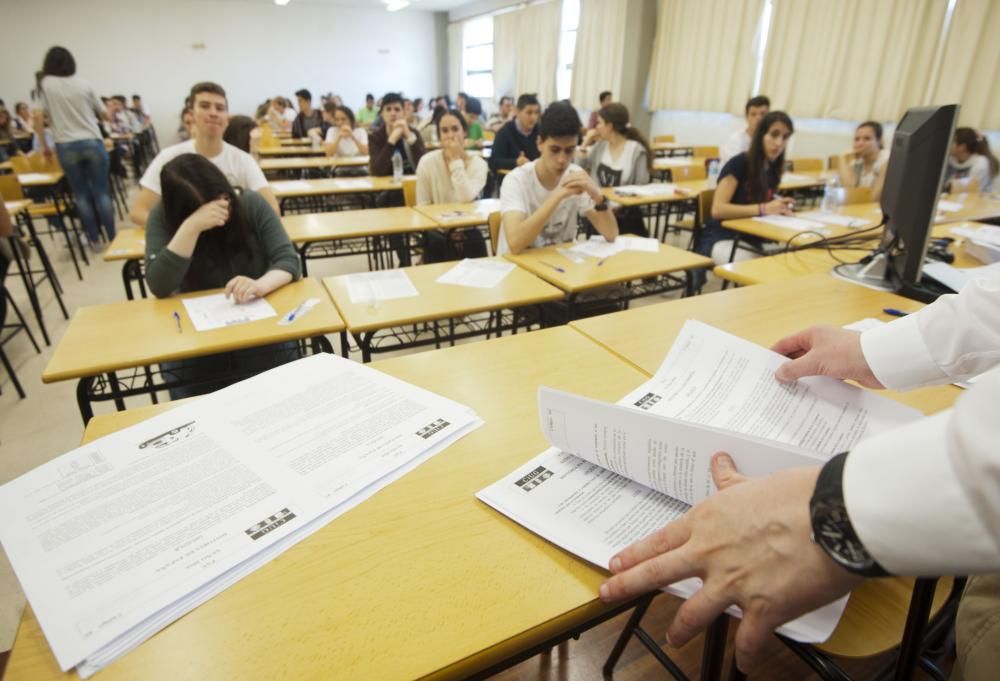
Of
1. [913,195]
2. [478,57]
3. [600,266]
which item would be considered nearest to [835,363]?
[913,195]

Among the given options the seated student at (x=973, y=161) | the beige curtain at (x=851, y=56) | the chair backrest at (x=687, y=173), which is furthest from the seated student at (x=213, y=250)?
the beige curtain at (x=851, y=56)

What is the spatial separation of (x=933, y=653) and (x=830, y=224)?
6.82 feet

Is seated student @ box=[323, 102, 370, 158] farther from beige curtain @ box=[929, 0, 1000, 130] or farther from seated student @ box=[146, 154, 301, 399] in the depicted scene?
beige curtain @ box=[929, 0, 1000, 130]

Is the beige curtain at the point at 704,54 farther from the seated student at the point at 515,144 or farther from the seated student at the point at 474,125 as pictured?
the seated student at the point at 515,144

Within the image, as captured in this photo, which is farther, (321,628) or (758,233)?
(758,233)

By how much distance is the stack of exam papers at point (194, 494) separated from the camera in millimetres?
542

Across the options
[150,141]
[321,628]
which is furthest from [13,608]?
[150,141]

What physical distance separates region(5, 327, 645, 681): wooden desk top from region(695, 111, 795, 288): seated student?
2.51m

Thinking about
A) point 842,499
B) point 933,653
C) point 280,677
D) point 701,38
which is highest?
point 701,38

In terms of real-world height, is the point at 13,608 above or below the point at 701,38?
below

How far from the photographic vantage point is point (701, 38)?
6.86m

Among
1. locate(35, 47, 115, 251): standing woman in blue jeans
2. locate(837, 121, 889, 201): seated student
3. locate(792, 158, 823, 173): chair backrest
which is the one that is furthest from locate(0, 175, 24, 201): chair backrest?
locate(792, 158, 823, 173): chair backrest

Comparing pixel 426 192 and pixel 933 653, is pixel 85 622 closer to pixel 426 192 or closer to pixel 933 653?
pixel 933 653

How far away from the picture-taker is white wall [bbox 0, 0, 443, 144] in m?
9.55
